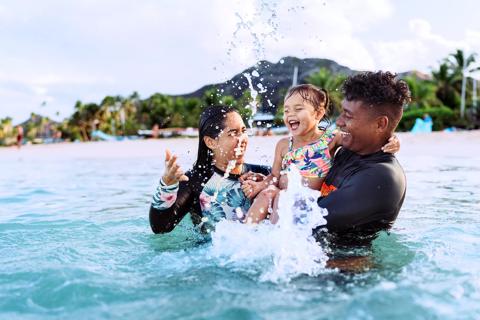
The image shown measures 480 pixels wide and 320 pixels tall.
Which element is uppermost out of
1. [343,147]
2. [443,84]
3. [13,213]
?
[443,84]

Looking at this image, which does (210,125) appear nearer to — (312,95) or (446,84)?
(312,95)

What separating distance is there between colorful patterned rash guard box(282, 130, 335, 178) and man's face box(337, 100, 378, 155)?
1.42ft

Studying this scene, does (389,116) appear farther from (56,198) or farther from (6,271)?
(56,198)

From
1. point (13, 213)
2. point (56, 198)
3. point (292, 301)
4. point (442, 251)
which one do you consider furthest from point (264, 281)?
point (56, 198)

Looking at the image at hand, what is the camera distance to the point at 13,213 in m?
7.59

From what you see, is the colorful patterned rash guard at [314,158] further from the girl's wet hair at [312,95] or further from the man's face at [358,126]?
the man's face at [358,126]

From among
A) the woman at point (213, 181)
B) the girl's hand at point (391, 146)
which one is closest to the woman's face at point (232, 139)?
the woman at point (213, 181)

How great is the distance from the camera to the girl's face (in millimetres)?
4500

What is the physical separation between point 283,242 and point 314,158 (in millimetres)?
788

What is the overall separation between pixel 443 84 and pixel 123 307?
184ft

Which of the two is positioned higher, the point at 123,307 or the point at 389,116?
the point at 389,116

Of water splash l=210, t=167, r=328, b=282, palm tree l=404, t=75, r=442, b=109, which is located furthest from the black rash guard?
palm tree l=404, t=75, r=442, b=109

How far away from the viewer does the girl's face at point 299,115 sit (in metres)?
4.50

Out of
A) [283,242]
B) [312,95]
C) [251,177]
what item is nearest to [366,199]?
[283,242]
